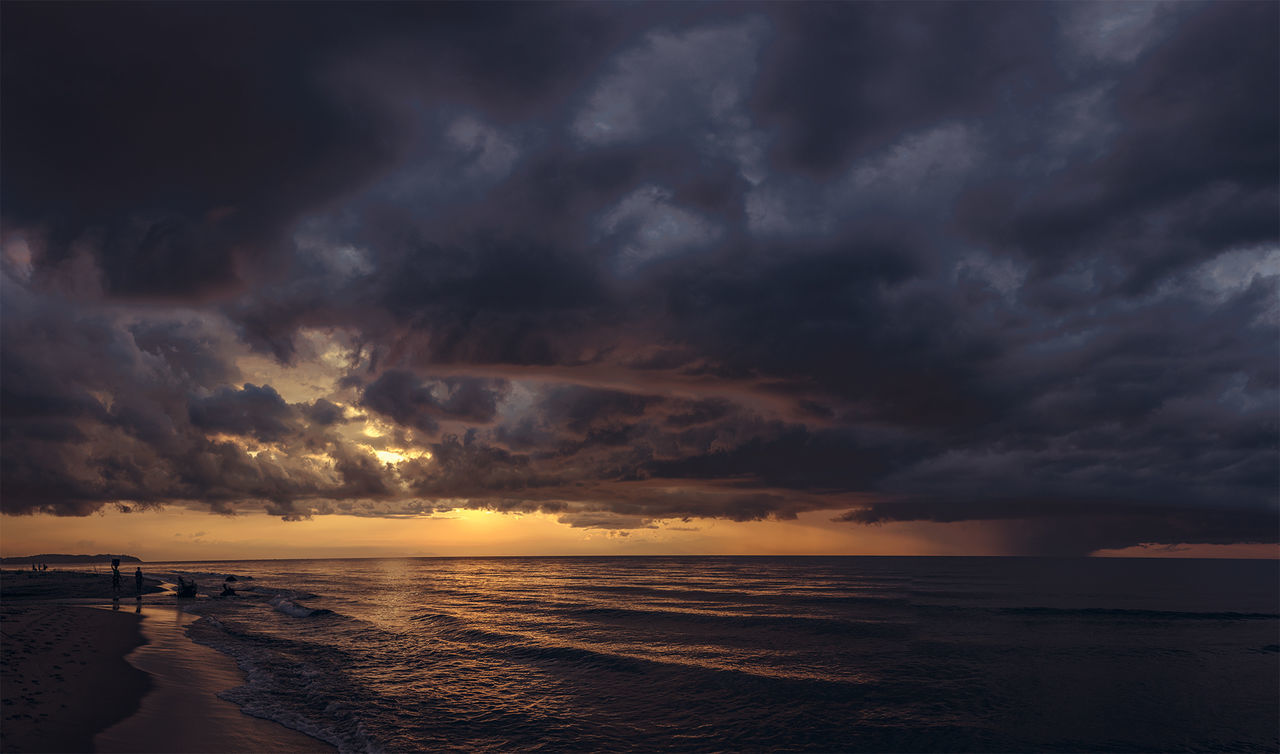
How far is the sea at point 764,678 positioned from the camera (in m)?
23.0

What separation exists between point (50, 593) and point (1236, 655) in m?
116

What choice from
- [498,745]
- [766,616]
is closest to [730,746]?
[498,745]

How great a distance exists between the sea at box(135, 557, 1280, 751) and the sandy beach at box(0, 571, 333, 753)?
5.44 feet

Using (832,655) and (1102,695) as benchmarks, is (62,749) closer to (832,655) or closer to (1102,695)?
(832,655)

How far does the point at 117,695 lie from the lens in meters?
22.8

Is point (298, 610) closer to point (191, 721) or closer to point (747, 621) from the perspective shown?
point (747, 621)

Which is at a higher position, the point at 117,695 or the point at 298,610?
the point at 117,695

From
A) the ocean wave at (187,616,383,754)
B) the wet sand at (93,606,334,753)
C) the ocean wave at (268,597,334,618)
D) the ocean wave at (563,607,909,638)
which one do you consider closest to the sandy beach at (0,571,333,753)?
the wet sand at (93,606,334,753)

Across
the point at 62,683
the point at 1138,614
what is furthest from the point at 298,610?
the point at 1138,614

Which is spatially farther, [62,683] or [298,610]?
[298,610]

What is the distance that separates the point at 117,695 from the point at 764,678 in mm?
27105

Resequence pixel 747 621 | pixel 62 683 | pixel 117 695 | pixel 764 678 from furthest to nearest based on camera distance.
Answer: pixel 747 621, pixel 764 678, pixel 62 683, pixel 117 695

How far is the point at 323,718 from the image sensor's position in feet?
75.8

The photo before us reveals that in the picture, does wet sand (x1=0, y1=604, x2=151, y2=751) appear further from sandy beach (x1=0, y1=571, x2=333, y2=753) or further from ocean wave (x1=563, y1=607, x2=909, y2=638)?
ocean wave (x1=563, y1=607, x2=909, y2=638)
